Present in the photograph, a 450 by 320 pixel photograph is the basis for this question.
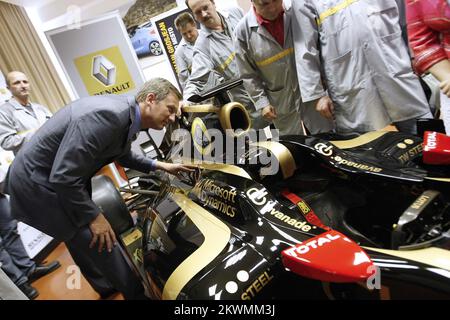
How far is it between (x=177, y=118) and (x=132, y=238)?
981mm

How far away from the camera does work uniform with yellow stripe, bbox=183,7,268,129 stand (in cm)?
268

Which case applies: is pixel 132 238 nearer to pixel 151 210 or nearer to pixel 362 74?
pixel 151 210

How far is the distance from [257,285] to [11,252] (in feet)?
8.87

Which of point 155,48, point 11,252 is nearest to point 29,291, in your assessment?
point 11,252

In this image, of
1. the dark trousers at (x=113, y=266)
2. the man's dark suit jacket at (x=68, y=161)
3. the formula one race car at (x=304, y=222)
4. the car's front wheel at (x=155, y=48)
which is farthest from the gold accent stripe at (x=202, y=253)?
the car's front wheel at (x=155, y=48)

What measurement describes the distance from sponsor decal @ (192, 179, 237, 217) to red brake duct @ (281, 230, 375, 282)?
530mm

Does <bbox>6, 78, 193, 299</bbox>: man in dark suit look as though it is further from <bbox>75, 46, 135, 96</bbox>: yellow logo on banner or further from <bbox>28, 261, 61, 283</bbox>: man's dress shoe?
<bbox>75, 46, 135, 96</bbox>: yellow logo on banner

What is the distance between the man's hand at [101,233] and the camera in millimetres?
Answer: 1713

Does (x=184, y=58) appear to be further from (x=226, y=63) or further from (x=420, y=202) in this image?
(x=420, y=202)

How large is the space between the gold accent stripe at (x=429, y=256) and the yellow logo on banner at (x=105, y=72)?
382cm

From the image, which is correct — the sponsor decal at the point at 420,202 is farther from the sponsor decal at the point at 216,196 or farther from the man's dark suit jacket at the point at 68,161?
the man's dark suit jacket at the point at 68,161

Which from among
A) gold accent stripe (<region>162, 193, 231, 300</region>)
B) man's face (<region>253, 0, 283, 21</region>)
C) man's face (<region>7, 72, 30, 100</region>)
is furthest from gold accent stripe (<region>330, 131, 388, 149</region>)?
man's face (<region>7, 72, 30, 100</region>)

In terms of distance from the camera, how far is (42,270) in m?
3.03
